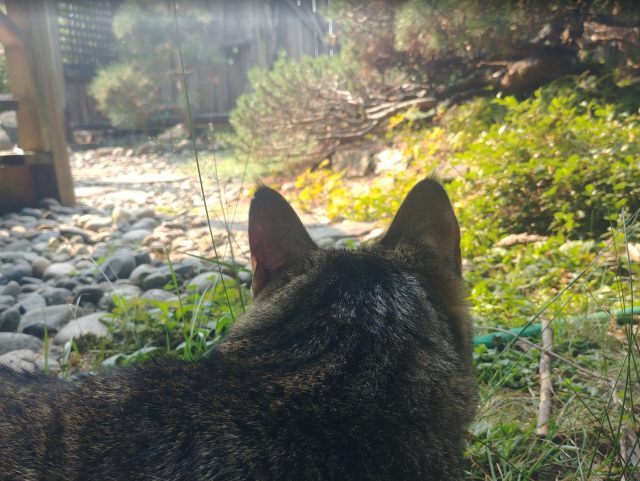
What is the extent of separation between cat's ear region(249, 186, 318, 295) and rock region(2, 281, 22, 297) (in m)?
2.70

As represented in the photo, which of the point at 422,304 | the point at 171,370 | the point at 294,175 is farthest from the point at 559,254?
the point at 294,175

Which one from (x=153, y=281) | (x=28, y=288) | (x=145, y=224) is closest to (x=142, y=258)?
(x=153, y=281)

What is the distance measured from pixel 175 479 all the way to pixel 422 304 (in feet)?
2.44

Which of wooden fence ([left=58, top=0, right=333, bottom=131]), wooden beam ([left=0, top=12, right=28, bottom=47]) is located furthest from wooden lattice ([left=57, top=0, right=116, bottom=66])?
wooden beam ([left=0, top=12, right=28, bottom=47])

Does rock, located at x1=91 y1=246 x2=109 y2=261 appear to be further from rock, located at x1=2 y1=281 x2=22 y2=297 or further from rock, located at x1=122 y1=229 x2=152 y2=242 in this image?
rock, located at x1=2 y1=281 x2=22 y2=297

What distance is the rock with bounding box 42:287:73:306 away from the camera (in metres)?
3.24

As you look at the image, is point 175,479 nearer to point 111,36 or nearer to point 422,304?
point 422,304

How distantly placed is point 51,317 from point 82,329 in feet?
1.12

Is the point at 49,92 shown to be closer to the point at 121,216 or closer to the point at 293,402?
the point at 121,216

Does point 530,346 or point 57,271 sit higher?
point 530,346

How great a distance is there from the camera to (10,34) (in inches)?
205

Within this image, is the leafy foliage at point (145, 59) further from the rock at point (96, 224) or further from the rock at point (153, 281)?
the rock at point (153, 281)

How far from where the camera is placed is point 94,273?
3.65 meters

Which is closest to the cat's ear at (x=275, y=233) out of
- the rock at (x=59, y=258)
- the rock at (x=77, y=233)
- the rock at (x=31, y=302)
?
the rock at (x=31, y=302)
